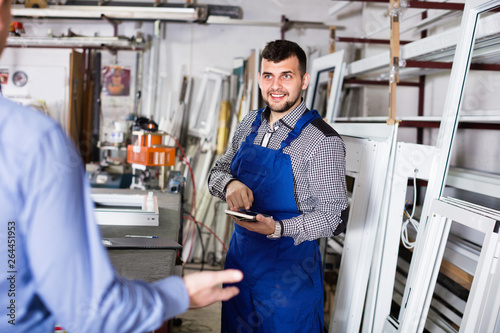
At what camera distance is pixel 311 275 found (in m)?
1.82

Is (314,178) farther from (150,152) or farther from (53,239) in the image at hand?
(150,152)

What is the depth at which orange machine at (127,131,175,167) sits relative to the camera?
2.87 m

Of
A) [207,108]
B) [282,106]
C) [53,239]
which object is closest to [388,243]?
[282,106]

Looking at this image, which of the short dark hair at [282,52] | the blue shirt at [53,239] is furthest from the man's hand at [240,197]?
the blue shirt at [53,239]

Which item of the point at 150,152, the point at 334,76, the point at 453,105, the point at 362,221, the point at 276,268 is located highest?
the point at 334,76

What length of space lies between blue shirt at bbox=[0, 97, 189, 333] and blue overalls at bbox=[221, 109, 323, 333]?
117 cm

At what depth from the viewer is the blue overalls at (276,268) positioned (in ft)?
5.82

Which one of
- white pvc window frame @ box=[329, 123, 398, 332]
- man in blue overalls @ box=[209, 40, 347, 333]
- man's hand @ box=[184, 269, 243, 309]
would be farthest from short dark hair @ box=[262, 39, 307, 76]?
man's hand @ box=[184, 269, 243, 309]

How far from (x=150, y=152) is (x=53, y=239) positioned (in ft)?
7.55

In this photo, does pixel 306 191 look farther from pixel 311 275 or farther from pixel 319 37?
pixel 319 37

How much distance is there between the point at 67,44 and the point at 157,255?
11.2ft

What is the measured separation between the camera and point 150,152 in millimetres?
2859

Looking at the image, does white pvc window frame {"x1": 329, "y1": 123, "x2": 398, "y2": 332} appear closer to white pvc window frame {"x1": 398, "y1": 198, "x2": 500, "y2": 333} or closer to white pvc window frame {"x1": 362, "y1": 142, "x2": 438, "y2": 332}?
white pvc window frame {"x1": 362, "y1": 142, "x2": 438, "y2": 332}

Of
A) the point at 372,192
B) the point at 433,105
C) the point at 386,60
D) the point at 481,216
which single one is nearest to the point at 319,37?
the point at 433,105
